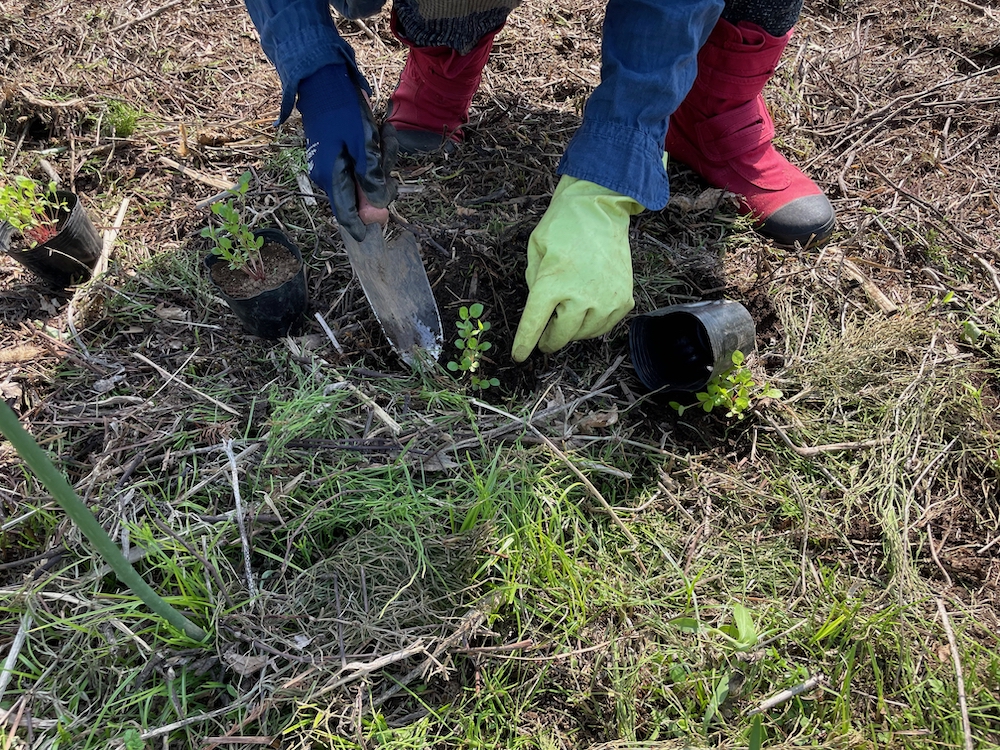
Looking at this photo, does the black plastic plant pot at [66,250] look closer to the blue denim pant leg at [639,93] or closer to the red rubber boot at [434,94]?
the red rubber boot at [434,94]

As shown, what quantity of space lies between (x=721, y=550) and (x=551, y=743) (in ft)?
1.96

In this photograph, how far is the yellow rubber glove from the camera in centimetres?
170

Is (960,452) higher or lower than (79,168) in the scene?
lower

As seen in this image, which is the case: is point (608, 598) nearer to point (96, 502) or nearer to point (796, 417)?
point (796, 417)

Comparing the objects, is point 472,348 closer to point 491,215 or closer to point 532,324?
point 532,324

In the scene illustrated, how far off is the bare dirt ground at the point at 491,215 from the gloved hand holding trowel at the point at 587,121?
19cm

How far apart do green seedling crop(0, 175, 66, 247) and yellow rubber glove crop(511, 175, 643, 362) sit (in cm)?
137

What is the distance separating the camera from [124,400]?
66.7 inches

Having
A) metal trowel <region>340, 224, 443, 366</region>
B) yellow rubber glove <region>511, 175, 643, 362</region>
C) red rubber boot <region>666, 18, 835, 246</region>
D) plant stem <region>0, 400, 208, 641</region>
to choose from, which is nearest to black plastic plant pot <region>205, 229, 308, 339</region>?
metal trowel <region>340, 224, 443, 366</region>

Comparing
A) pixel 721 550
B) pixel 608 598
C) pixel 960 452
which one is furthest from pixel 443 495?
pixel 960 452

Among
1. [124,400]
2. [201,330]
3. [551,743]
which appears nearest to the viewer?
[551,743]

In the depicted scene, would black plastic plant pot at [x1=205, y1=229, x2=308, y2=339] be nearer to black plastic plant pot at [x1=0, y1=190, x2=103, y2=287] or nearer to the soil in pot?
the soil in pot

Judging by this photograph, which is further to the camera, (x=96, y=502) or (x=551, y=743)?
(x=96, y=502)

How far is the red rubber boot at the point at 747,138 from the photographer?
7.04ft
